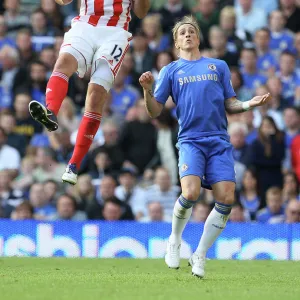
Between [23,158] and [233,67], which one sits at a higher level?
[233,67]

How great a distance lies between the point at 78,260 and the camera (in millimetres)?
12242

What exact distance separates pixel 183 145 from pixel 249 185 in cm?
536

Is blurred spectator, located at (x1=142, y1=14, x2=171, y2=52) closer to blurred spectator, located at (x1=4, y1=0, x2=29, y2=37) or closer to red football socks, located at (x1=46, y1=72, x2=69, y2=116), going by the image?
blurred spectator, located at (x1=4, y1=0, x2=29, y2=37)

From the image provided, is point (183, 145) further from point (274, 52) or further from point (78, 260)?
point (274, 52)

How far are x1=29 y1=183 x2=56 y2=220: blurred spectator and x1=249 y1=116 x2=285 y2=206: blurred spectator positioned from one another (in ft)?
11.2

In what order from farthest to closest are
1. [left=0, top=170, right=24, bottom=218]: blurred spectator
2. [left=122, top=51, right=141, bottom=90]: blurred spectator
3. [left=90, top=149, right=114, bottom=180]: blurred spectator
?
1. [left=122, top=51, right=141, bottom=90]: blurred spectator
2. [left=90, top=149, right=114, bottom=180]: blurred spectator
3. [left=0, top=170, right=24, bottom=218]: blurred spectator

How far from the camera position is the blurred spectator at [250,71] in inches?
654

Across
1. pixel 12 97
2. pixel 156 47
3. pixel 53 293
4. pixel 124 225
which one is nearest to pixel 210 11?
pixel 156 47

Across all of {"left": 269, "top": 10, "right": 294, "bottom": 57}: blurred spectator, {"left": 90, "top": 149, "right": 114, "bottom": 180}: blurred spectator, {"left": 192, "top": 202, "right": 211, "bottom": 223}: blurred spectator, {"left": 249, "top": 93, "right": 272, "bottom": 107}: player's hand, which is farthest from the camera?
{"left": 269, "top": 10, "right": 294, "bottom": 57}: blurred spectator

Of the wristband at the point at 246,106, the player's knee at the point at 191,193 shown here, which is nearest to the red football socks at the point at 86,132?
the player's knee at the point at 191,193

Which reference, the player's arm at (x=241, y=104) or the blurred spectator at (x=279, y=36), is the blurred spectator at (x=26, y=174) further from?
the player's arm at (x=241, y=104)

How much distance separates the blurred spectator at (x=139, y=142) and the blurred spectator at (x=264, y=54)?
8.63 feet

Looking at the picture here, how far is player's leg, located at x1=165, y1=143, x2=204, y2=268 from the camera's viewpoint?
365 inches

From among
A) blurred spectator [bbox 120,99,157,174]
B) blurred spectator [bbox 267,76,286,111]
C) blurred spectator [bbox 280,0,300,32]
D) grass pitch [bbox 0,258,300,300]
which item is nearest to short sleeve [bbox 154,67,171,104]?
grass pitch [bbox 0,258,300,300]
